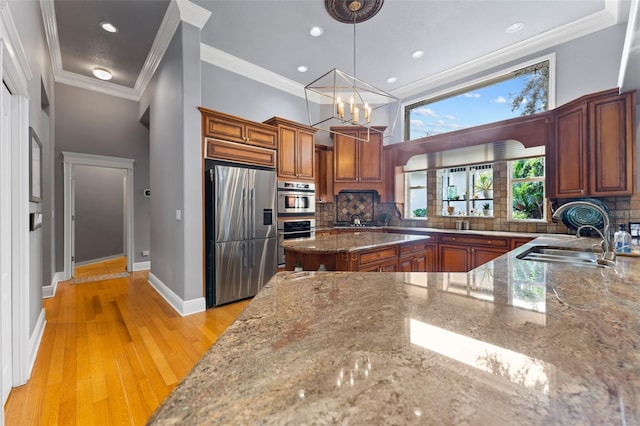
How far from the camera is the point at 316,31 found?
11.0 ft

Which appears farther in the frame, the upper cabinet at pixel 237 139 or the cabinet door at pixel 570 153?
the upper cabinet at pixel 237 139

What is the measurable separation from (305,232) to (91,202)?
5.46 metres

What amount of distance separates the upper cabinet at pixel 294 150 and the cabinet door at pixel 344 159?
2.16ft

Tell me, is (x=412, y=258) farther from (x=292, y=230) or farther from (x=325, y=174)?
(x=325, y=174)

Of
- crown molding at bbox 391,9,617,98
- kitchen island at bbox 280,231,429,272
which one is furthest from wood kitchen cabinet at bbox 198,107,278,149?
crown molding at bbox 391,9,617,98

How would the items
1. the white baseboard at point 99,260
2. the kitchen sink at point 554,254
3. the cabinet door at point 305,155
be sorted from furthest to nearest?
the white baseboard at point 99,260, the cabinet door at point 305,155, the kitchen sink at point 554,254

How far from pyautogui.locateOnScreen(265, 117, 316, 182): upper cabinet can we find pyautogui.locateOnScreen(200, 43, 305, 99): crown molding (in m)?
0.97

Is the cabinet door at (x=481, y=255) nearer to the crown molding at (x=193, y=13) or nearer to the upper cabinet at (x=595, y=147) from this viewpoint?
the upper cabinet at (x=595, y=147)

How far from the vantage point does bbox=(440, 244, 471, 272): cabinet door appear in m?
3.88

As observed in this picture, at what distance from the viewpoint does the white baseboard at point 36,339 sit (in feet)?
6.66

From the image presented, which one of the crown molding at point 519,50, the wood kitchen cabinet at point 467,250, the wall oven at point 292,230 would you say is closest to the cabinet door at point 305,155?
the wall oven at point 292,230

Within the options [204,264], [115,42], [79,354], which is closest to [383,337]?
[79,354]

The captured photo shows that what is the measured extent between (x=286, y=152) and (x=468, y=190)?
3025mm

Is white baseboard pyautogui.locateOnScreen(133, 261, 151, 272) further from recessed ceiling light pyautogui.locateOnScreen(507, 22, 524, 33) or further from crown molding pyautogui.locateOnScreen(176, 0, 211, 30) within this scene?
recessed ceiling light pyautogui.locateOnScreen(507, 22, 524, 33)
